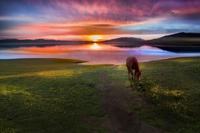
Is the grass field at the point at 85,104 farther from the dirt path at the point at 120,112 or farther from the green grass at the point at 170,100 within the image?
the dirt path at the point at 120,112

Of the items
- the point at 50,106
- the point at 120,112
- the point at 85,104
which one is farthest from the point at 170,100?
the point at 50,106

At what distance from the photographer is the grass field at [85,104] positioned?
27078 millimetres

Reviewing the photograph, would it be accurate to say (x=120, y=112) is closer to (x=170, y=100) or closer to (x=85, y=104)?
(x=85, y=104)

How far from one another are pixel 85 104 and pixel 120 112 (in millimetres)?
4026

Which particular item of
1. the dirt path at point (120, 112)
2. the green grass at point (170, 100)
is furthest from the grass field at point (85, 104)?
the dirt path at point (120, 112)

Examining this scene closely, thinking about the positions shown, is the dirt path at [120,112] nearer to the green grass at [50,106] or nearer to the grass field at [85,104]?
the grass field at [85,104]

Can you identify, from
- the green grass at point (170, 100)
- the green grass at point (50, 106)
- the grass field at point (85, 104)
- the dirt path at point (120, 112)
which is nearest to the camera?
the dirt path at point (120, 112)

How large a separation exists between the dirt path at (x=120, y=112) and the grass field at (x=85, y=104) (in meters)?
0.46

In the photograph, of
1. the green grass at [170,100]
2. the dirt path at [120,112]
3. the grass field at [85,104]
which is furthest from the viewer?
the green grass at [170,100]

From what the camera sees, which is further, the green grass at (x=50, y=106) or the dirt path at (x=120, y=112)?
the green grass at (x=50, y=106)

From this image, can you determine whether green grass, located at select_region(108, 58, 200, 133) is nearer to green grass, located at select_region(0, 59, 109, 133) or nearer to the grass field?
the grass field

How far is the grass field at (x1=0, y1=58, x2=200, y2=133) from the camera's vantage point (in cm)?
2708

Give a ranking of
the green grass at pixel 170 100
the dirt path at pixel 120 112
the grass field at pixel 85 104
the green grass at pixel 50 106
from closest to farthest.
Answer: the dirt path at pixel 120 112
the green grass at pixel 50 106
the grass field at pixel 85 104
the green grass at pixel 170 100

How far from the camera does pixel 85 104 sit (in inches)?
1258
